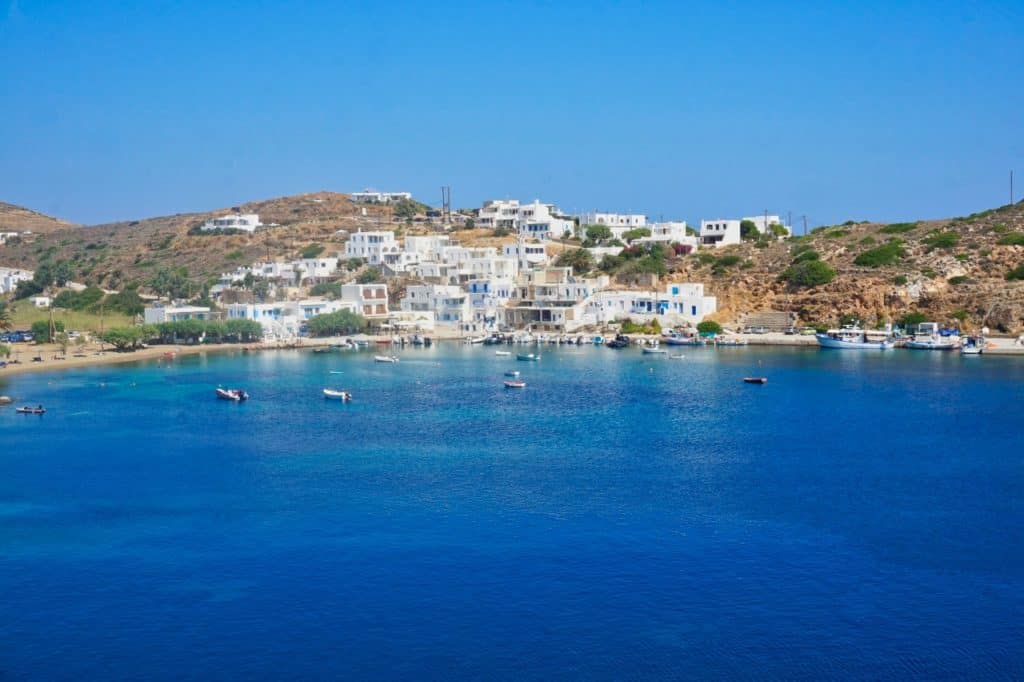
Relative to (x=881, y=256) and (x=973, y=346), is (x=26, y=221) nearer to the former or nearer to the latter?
(x=881, y=256)

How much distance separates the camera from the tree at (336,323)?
67.9 m

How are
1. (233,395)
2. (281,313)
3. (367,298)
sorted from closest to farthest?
(233,395), (281,313), (367,298)

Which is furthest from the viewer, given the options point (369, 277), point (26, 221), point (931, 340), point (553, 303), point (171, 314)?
point (26, 221)

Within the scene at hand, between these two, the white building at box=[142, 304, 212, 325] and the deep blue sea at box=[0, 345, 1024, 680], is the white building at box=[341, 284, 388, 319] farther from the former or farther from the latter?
the deep blue sea at box=[0, 345, 1024, 680]

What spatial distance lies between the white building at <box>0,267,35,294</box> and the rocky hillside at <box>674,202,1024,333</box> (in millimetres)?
49431

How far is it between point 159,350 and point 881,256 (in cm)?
4331

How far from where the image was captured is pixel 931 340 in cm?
5809

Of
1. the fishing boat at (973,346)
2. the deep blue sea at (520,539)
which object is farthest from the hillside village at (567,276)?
the deep blue sea at (520,539)

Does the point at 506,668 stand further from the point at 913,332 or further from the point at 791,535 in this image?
the point at 913,332

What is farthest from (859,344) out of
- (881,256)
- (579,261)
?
(579,261)

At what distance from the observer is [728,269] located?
7200cm

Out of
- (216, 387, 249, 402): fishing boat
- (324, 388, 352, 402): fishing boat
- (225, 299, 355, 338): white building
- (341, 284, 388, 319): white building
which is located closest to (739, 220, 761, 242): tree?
(341, 284, 388, 319): white building

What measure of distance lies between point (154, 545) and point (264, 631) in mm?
5565

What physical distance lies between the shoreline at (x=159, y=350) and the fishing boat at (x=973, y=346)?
0.40 m
